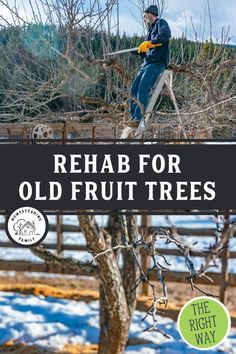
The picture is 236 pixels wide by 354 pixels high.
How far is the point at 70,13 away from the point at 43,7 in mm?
350

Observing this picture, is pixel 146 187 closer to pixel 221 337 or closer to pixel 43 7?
pixel 221 337

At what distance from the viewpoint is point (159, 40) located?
168 cm

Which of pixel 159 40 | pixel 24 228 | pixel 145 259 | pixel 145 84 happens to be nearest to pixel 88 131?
pixel 145 84

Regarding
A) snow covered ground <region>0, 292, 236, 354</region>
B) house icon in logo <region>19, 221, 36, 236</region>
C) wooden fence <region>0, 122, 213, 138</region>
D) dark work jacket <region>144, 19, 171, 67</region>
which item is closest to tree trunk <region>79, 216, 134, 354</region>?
wooden fence <region>0, 122, 213, 138</region>

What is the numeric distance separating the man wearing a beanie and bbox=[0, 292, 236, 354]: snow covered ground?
1.74 m

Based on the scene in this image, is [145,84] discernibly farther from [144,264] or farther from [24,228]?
[144,264]

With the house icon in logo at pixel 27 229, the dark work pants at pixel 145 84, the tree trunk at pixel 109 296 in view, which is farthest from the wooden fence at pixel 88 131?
the house icon in logo at pixel 27 229

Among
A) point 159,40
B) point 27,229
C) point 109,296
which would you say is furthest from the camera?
point 109,296

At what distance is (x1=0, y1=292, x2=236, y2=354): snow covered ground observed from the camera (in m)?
3.00

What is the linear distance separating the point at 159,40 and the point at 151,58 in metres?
0.08

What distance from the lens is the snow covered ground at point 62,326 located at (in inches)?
118

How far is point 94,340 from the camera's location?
310 cm

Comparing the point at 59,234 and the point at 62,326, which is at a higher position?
the point at 59,234

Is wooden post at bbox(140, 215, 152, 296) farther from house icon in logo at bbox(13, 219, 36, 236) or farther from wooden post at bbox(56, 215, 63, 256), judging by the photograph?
house icon in logo at bbox(13, 219, 36, 236)
